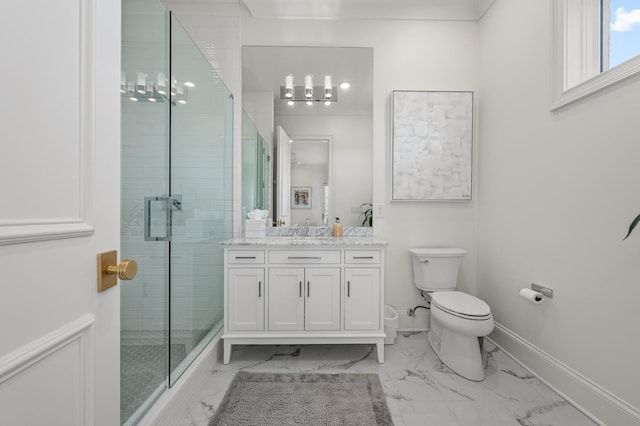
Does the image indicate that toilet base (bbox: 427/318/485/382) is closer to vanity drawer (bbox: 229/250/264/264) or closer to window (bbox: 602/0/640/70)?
vanity drawer (bbox: 229/250/264/264)

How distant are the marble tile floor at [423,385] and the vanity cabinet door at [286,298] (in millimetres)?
277

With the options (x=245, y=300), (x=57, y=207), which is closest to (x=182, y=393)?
(x=245, y=300)

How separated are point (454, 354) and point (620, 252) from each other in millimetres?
1069

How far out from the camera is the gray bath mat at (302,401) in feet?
4.79

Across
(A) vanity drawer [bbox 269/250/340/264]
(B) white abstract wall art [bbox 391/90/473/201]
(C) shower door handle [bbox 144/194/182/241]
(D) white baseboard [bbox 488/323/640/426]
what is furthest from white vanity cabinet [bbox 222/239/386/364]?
(D) white baseboard [bbox 488/323/640/426]

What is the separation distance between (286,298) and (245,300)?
290mm

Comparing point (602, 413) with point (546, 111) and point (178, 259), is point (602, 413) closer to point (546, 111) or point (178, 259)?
point (546, 111)

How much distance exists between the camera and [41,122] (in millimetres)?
523

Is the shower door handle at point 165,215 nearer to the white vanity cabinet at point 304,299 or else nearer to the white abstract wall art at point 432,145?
the white vanity cabinet at point 304,299

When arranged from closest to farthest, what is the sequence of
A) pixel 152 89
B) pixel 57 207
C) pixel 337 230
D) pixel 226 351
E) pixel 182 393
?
pixel 57 207
pixel 152 89
pixel 182 393
pixel 226 351
pixel 337 230

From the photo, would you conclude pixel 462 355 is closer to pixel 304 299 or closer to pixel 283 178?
pixel 304 299

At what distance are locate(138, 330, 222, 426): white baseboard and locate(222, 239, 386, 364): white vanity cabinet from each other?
0.14m

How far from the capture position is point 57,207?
559 mm

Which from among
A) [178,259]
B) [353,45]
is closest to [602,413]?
[178,259]
